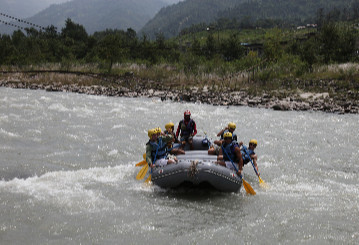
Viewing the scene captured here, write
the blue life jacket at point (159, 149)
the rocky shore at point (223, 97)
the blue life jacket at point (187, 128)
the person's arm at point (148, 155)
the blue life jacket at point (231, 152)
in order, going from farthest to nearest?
the rocky shore at point (223, 97), the blue life jacket at point (187, 128), the blue life jacket at point (159, 149), the person's arm at point (148, 155), the blue life jacket at point (231, 152)

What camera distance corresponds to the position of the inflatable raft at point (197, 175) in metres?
7.45

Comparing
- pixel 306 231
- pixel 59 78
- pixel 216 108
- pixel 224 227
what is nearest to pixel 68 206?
pixel 224 227

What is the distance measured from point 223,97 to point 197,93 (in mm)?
2348

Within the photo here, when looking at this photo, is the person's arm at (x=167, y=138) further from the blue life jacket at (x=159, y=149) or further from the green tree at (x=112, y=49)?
the green tree at (x=112, y=49)

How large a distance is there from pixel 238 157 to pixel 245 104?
546 inches

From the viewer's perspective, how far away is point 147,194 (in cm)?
782

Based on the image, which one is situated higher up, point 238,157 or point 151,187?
point 238,157

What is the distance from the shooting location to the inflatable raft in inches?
293

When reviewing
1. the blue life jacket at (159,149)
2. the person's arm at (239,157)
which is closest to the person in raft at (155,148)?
the blue life jacket at (159,149)

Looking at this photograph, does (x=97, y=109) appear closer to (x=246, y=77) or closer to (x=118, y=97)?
(x=118, y=97)

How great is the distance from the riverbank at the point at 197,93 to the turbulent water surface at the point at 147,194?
498cm

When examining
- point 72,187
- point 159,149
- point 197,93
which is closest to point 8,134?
point 72,187

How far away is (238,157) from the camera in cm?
820

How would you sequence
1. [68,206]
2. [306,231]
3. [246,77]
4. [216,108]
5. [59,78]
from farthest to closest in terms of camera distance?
[59,78], [246,77], [216,108], [68,206], [306,231]
